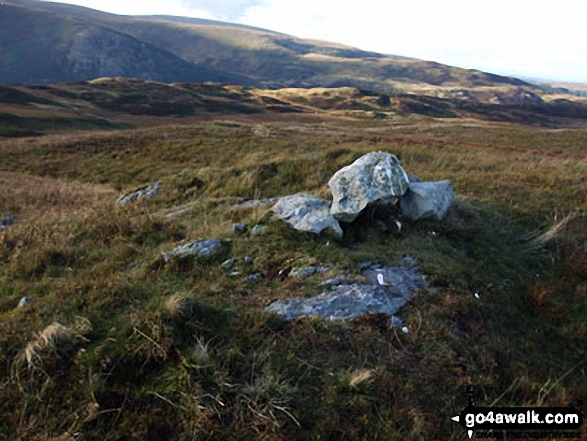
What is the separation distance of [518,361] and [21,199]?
16.2 metres

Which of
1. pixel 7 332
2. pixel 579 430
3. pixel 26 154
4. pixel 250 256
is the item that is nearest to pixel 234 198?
pixel 250 256

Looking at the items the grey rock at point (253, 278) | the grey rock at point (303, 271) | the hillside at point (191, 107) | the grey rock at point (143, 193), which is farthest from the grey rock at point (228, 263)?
the hillside at point (191, 107)

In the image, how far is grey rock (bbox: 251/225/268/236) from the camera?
6995 mm

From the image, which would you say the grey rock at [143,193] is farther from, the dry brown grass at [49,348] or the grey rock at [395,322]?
the grey rock at [395,322]

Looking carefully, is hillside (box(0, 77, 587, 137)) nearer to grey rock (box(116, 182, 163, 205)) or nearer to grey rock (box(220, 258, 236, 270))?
grey rock (box(116, 182, 163, 205))

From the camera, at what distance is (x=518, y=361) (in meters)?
4.42

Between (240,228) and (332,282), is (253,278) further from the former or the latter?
(240,228)

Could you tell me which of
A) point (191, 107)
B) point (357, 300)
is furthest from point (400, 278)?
point (191, 107)

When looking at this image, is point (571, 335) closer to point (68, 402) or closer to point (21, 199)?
point (68, 402)

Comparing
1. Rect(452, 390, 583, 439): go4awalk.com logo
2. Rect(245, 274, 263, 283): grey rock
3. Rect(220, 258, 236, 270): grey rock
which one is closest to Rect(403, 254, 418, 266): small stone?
Rect(245, 274, 263, 283): grey rock

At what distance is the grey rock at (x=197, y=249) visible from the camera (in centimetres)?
628

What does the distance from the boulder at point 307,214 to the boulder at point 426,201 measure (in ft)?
5.59

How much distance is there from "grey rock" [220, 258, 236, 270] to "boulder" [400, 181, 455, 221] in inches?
147

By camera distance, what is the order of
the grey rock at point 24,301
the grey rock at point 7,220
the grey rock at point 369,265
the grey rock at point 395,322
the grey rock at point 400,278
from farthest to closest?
the grey rock at point 7,220, the grey rock at point 369,265, the grey rock at point 400,278, the grey rock at point 24,301, the grey rock at point 395,322
